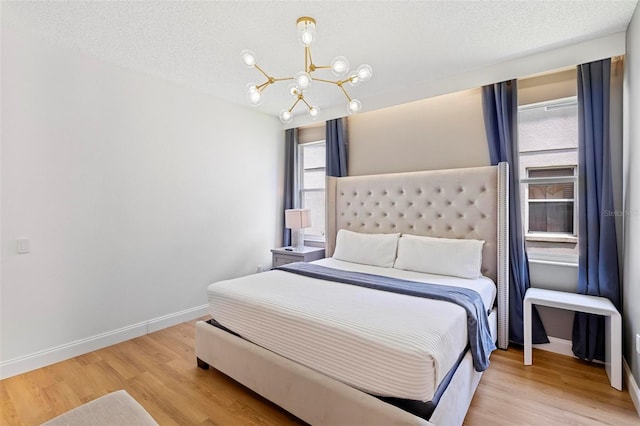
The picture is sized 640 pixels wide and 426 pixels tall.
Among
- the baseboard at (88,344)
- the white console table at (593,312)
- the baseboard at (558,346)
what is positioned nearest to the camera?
the white console table at (593,312)

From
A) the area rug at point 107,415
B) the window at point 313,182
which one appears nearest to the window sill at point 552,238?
the window at point 313,182

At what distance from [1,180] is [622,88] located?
502 cm

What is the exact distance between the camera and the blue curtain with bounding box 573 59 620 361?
244 centimetres

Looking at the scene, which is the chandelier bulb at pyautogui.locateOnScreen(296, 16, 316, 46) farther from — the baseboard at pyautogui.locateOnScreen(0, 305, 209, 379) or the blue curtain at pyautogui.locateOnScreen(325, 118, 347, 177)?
the baseboard at pyautogui.locateOnScreen(0, 305, 209, 379)

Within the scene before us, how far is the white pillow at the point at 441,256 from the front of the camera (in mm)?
2734

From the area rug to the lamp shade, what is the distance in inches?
115

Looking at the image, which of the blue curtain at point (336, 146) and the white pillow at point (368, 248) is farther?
the blue curtain at point (336, 146)

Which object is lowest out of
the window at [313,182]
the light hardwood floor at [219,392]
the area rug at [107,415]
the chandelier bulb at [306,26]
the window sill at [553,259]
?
the light hardwood floor at [219,392]

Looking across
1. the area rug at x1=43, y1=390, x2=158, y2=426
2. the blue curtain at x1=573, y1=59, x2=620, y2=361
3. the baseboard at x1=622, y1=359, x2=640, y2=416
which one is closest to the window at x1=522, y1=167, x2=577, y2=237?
the blue curtain at x1=573, y1=59, x2=620, y2=361

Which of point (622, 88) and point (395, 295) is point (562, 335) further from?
point (622, 88)

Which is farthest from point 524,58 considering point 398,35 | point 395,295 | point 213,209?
point 213,209

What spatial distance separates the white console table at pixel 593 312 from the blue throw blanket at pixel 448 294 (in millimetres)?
515

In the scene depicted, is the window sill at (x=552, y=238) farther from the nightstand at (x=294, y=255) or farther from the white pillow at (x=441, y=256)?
the nightstand at (x=294, y=255)

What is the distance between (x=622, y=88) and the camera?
96.8 inches
